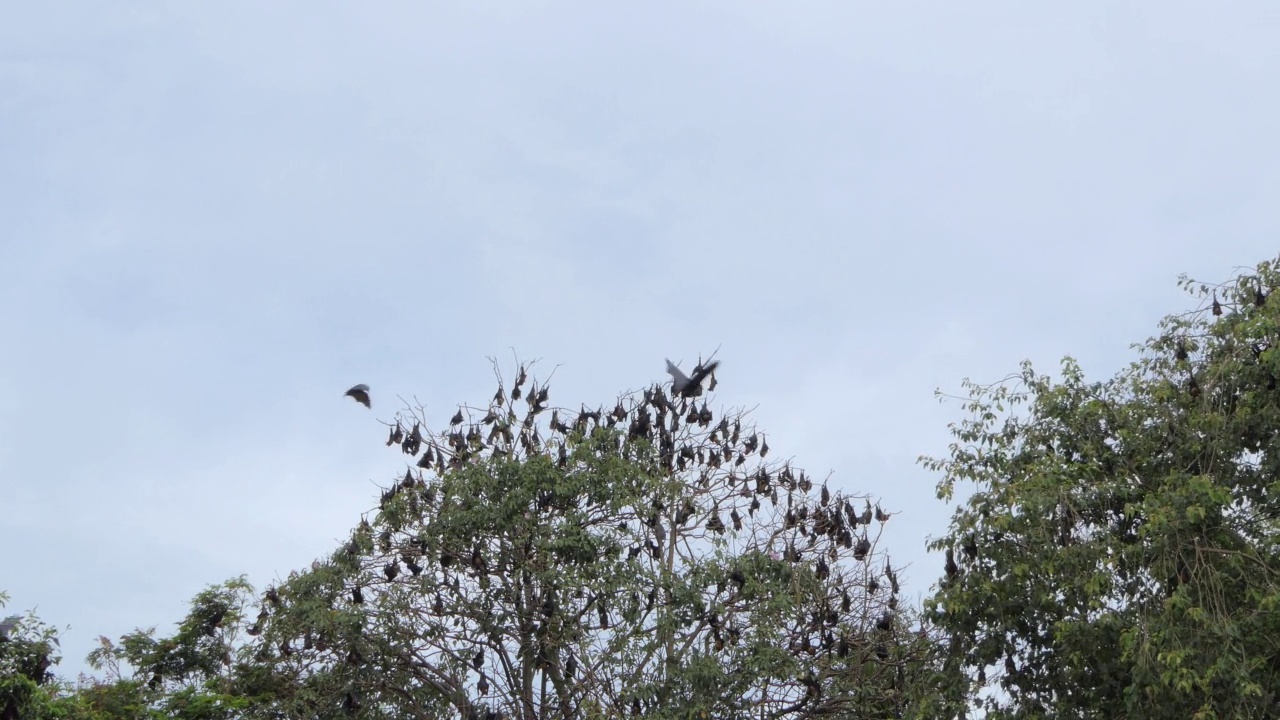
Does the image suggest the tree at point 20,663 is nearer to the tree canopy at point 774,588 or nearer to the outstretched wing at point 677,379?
the tree canopy at point 774,588

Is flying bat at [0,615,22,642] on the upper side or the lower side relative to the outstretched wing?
lower

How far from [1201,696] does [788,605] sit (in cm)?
453

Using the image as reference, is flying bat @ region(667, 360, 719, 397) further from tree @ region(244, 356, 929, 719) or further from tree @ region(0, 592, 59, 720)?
tree @ region(0, 592, 59, 720)

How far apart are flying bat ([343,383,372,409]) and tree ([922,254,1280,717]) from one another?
7.36 metres

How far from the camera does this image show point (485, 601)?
1394cm

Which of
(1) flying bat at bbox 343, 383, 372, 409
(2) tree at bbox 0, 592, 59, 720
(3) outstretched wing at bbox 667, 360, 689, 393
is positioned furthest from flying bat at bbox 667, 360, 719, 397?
(2) tree at bbox 0, 592, 59, 720

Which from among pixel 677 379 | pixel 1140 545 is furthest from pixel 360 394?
pixel 1140 545

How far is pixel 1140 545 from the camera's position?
9.68 metres

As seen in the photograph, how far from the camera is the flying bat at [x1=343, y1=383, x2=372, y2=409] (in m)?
15.7

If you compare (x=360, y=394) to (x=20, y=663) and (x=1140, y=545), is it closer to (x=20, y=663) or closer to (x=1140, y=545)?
(x=20, y=663)

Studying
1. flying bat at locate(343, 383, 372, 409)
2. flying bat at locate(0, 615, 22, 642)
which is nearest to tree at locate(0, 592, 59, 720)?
flying bat at locate(0, 615, 22, 642)

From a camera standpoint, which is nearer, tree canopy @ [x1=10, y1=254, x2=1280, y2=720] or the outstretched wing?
tree canopy @ [x1=10, y1=254, x2=1280, y2=720]

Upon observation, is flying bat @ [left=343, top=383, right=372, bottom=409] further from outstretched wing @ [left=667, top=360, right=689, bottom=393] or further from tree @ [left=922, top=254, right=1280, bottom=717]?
tree @ [left=922, top=254, right=1280, bottom=717]

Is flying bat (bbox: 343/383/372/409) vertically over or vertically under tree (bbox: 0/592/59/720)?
over
